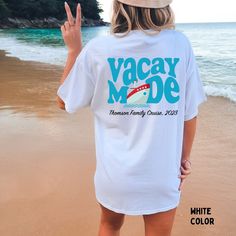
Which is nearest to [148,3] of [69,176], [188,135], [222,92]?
[188,135]

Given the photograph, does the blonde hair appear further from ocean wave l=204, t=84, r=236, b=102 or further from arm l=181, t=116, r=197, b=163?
ocean wave l=204, t=84, r=236, b=102

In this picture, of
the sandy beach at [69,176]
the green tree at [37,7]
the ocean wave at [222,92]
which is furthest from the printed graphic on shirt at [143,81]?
the green tree at [37,7]

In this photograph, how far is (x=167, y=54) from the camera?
1.52m

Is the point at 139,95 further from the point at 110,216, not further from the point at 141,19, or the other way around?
the point at 110,216

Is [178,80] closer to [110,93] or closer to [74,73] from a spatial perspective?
[110,93]

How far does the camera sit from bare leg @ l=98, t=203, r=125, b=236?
1788 millimetres

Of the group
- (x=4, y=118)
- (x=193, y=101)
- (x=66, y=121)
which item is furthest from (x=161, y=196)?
(x=4, y=118)

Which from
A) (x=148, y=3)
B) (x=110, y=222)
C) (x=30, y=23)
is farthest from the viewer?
(x=30, y=23)

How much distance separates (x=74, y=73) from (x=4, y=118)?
4039 millimetres

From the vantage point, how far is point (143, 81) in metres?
1.56

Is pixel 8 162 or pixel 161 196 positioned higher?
pixel 161 196

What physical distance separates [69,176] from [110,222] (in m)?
1.71

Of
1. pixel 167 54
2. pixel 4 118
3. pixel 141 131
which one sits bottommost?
pixel 4 118

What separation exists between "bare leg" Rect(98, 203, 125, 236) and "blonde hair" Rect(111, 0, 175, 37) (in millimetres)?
787
